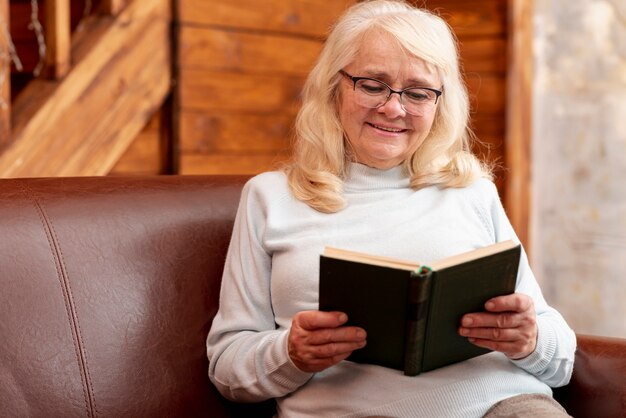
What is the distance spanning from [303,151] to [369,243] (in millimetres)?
254

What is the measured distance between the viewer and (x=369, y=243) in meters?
1.66

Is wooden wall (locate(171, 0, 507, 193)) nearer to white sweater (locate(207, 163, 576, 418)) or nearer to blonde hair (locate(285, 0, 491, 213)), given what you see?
blonde hair (locate(285, 0, 491, 213))

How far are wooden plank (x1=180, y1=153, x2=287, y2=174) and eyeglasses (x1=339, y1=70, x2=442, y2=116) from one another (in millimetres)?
1363

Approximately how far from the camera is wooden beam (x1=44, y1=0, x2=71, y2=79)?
254cm

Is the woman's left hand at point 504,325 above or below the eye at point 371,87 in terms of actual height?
below

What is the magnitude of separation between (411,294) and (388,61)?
1.74 ft

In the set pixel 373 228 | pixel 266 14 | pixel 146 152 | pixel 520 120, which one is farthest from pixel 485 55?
pixel 373 228

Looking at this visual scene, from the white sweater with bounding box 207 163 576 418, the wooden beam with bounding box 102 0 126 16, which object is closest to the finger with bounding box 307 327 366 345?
the white sweater with bounding box 207 163 576 418

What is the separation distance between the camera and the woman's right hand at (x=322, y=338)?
4.64 ft

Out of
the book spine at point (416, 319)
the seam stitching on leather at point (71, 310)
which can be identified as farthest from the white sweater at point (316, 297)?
the seam stitching on leather at point (71, 310)

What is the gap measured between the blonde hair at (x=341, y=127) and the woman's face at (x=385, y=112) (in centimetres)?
2

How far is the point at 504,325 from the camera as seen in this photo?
146 centimetres

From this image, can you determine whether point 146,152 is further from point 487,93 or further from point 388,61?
point 388,61

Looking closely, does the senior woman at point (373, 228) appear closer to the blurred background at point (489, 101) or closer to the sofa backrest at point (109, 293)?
the sofa backrest at point (109, 293)
